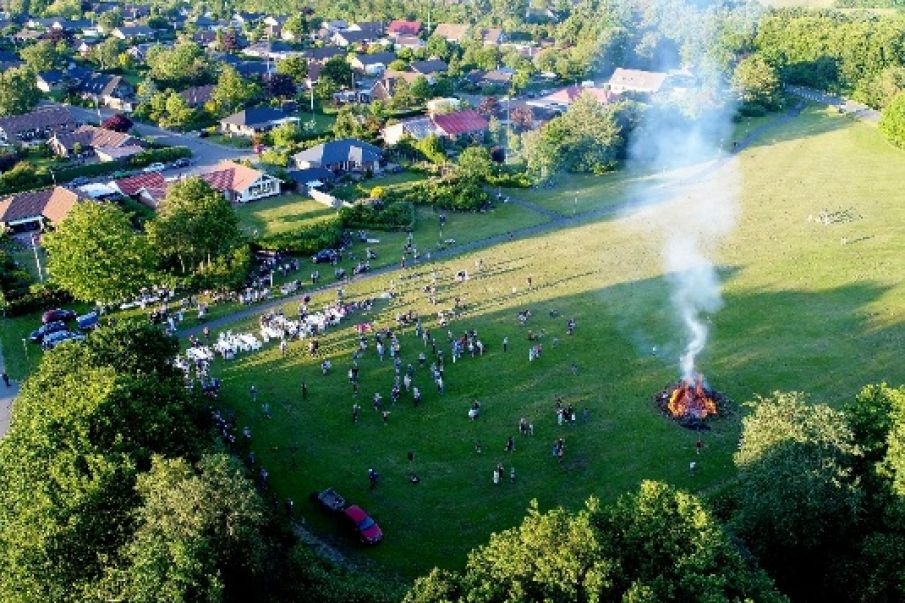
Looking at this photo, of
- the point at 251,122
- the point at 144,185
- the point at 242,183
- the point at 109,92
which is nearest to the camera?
the point at 144,185

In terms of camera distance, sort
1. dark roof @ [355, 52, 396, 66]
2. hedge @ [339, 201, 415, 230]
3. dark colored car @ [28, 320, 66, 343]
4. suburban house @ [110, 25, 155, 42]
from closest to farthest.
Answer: dark colored car @ [28, 320, 66, 343] < hedge @ [339, 201, 415, 230] < dark roof @ [355, 52, 396, 66] < suburban house @ [110, 25, 155, 42]

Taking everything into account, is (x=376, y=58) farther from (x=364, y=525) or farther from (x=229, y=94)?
(x=364, y=525)

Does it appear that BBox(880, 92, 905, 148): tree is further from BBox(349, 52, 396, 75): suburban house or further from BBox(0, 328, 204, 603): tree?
BBox(0, 328, 204, 603): tree

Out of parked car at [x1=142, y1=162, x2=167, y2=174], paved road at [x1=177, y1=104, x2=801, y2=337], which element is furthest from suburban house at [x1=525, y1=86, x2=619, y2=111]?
parked car at [x1=142, y1=162, x2=167, y2=174]

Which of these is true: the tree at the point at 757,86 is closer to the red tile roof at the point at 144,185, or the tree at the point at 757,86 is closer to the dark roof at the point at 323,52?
the dark roof at the point at 323,52

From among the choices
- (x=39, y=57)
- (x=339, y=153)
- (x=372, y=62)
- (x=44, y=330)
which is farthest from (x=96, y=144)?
(x=372, y=62)
